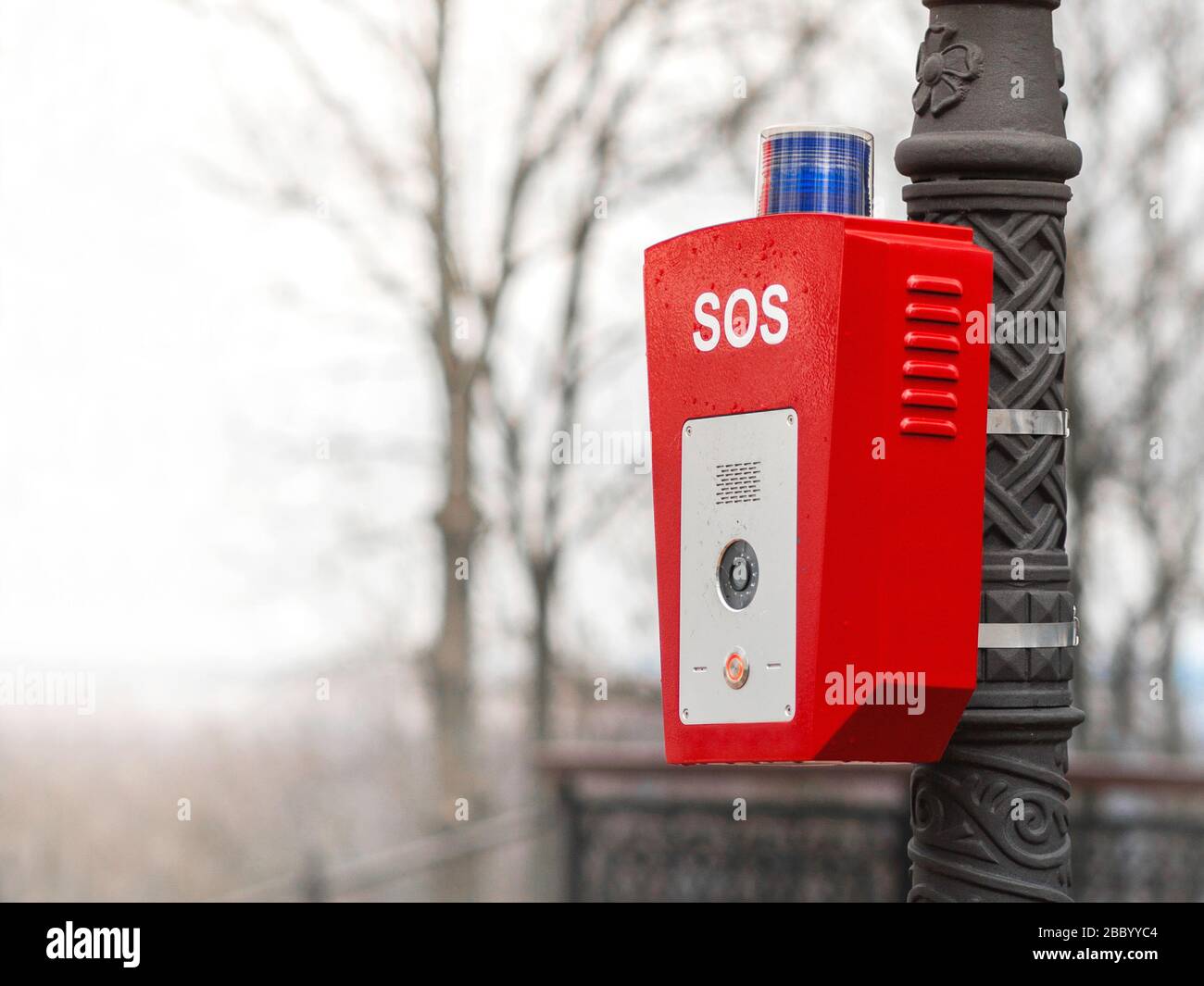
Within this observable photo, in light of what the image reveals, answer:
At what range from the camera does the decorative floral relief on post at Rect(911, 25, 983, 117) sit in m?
3.64

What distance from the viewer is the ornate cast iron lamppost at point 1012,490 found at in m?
3.53

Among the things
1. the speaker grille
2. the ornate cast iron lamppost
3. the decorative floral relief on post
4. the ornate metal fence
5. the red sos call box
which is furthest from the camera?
the ornate metal fence

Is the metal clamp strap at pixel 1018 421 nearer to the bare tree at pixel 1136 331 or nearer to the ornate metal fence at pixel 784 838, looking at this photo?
the ornate metal fence at pixel 784 838

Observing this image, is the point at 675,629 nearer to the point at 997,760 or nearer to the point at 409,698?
the point at 997,760

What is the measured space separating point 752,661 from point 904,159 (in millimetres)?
1002

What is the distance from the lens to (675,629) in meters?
3.58

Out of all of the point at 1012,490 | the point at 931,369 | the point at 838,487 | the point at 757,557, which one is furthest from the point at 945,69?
the point at 757,557

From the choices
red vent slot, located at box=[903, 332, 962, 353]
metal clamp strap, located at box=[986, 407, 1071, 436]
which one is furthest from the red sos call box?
metal clamp strap, located at box=[986, 407, 1071, 436]

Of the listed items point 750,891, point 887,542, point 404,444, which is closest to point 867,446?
point 887,542

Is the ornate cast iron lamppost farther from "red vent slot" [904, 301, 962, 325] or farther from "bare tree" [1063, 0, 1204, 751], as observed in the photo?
"bare tree" [1063, 0, 1204, 751]

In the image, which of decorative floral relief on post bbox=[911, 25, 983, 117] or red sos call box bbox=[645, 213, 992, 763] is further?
decorative floral relief on post bbox=[911, 25, 983, 117]

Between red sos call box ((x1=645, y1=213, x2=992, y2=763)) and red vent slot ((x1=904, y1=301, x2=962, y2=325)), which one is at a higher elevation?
red vent slot ((x1=904, y1=301, x2=962, y2=325))

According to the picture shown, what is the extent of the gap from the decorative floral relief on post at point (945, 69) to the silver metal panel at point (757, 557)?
2.44 feet

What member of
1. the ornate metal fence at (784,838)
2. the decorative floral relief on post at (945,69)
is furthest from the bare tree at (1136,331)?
the decorative floral relief on post at (945,69)
